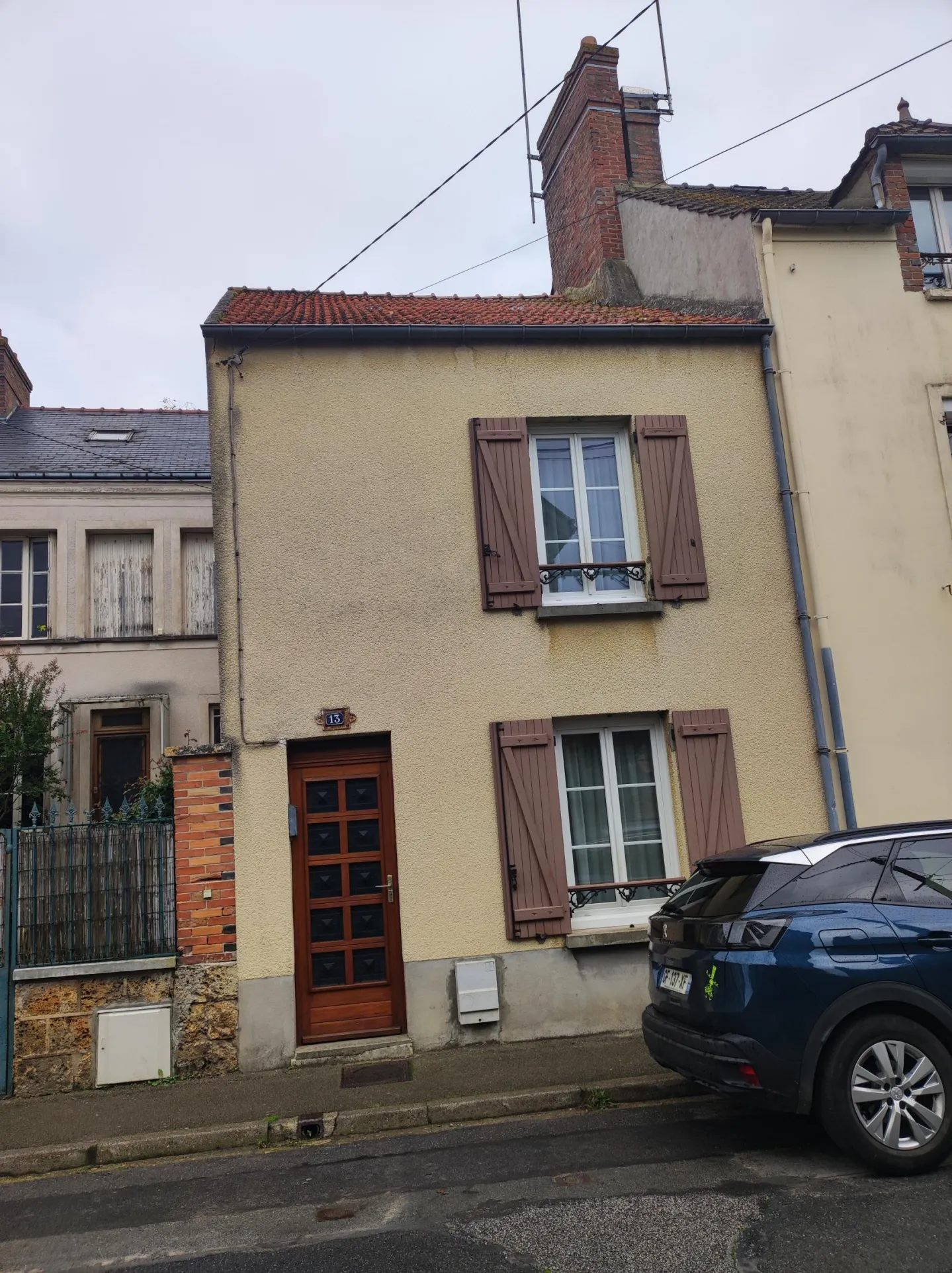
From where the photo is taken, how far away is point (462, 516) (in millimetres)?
8336

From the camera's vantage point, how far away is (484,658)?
26.6 ft

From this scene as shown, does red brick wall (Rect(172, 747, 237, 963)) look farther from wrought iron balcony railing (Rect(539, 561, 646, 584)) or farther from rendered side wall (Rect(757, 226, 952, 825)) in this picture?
rendered side wall (Rect(757, 226, 952, 825))

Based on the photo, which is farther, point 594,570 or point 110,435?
point 110,435

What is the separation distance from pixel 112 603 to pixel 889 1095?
41.5 ft

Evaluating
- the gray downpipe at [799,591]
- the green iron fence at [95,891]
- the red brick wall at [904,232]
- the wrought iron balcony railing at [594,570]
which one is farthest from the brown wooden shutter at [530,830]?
the red brick wall at [904,232]

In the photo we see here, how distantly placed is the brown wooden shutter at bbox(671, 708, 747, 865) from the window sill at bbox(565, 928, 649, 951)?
742 millimetres

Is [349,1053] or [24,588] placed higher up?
[24,588]

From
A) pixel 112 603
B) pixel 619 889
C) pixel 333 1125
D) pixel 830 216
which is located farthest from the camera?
pixel 112 603

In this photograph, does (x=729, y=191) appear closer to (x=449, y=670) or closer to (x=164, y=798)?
(x=449, y=670)

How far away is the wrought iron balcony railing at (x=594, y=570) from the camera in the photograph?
8406mm

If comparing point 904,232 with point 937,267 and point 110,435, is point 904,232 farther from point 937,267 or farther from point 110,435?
point 110,435

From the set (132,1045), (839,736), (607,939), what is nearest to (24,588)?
(132,1045)

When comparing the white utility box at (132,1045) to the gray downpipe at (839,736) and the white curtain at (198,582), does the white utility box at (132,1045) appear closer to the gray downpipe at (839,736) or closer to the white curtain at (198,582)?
the gray downpipe at (839,736)

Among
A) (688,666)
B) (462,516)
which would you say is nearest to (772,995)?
(688,666)
